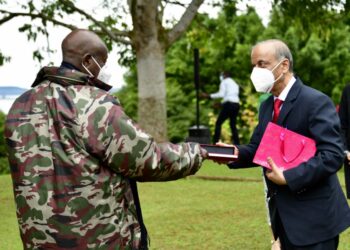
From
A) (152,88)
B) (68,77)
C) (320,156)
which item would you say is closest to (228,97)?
(152,88)

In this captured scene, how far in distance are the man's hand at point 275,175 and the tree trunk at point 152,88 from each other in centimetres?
1029

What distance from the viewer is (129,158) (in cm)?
345

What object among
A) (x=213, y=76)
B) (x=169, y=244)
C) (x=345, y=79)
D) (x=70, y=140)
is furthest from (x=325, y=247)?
(x=213, y=76)

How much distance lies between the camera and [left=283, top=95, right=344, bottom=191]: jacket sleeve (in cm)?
395

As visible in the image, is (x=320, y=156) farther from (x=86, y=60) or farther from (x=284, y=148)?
(x=86, y=60)

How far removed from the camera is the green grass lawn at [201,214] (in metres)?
8.22

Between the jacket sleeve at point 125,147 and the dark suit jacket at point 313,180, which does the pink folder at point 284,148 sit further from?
the jacket sleeve at point 125,147

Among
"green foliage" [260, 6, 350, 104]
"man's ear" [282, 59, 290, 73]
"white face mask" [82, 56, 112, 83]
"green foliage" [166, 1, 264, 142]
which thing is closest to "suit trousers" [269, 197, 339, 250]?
"man's ear" [282, 59, 290, 73]

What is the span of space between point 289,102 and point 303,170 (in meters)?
0.43

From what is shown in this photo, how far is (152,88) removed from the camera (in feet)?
47.9

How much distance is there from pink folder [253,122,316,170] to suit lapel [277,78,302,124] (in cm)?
9

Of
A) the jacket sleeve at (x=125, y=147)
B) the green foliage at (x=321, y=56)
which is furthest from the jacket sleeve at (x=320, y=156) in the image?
the green foliage at (x=321, y=56)

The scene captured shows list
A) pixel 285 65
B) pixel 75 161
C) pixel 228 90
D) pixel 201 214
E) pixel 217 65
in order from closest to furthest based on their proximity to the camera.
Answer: pixel 75 161, pixel 285 65, pixel 201 214, pixel 228 90, pixel 217 65

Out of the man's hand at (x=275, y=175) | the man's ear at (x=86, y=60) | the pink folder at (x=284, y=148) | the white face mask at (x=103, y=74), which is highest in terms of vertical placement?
the man's ear at (x=86, y=60)
